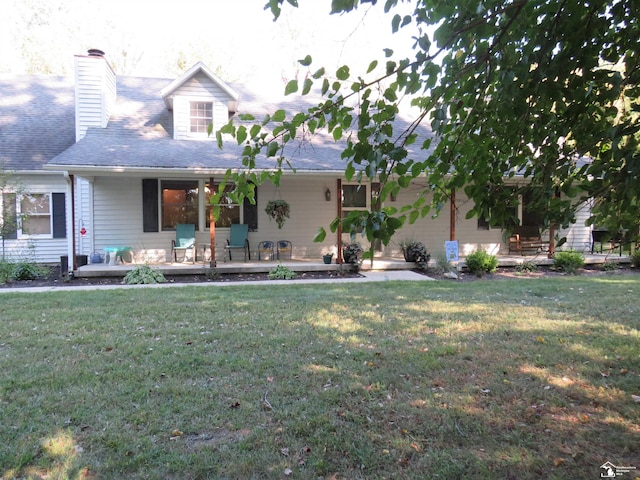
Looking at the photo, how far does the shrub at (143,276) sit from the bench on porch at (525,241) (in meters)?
9.95

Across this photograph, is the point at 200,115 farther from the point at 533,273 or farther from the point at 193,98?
the point at 533,273

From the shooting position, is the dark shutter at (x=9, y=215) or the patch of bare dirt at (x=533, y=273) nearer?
the dark shutter at (x=9, y=215)

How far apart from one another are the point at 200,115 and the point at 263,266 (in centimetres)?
468

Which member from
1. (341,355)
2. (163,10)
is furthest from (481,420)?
(163,10)

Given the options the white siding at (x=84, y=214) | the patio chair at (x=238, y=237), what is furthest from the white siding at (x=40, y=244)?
the patio chair at (x=238, y=237)

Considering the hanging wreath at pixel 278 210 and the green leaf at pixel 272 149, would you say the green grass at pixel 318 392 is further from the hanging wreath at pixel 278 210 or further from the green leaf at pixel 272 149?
the hanging wreath at pixel 278 210

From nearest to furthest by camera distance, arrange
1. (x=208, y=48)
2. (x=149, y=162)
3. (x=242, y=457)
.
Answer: (x=242, y=457)
(x=149, y=162)
(x=208, y=48)

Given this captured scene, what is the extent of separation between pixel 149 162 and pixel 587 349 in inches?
351

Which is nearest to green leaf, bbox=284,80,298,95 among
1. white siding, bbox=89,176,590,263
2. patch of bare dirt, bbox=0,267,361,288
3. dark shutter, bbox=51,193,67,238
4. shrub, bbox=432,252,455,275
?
patch of bare dirt, bbox=0,267,361,288

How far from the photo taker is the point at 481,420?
3.08 meters

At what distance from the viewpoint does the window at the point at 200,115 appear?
1182cm

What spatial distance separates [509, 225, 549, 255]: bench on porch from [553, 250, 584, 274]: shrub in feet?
5.26

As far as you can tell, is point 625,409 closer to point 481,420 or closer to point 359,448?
point 481,420

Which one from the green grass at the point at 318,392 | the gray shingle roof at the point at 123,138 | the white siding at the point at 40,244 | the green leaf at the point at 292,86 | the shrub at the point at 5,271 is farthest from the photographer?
the white siding at the point at 40,244
